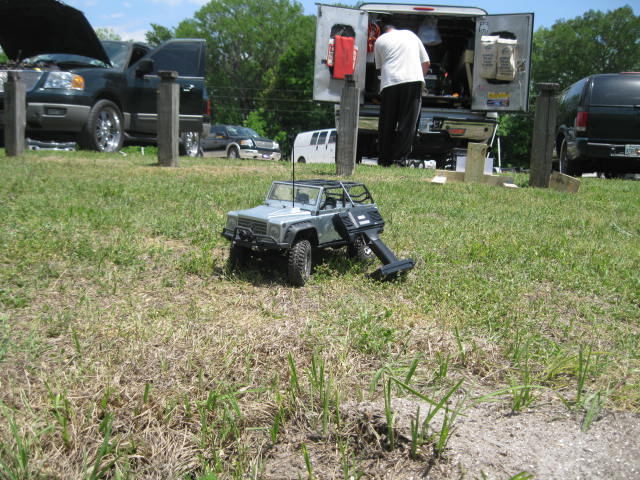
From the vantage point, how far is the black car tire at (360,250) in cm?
371

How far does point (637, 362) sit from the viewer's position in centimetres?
240

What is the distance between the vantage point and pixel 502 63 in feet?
34.9

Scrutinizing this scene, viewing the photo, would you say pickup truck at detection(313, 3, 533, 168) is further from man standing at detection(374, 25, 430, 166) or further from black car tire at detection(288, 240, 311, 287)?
black car tire at detection(288, 240, 311, 287)

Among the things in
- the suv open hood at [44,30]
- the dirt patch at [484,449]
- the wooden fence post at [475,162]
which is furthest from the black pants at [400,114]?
the dirt patch at [484,449]

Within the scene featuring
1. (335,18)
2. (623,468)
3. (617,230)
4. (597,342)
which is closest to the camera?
(623,468)

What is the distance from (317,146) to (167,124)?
1652 centimetres

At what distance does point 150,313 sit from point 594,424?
1.92m

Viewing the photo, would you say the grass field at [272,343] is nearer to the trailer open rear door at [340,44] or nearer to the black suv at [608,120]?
the black suv at [608,120]

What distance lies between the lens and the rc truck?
3.22m

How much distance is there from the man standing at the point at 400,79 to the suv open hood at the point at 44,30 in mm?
5626

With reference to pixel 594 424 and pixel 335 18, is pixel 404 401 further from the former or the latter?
pixel 335 18

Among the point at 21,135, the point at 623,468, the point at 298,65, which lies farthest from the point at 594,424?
the point at 298,65

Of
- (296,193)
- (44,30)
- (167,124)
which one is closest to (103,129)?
(167,124)

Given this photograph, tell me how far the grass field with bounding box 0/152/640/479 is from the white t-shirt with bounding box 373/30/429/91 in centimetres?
403
